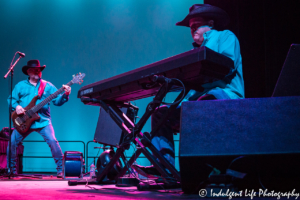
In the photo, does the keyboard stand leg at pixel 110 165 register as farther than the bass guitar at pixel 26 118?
No

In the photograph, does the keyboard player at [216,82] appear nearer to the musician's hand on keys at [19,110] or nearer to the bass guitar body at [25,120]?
the bass guitar body at [25,120]

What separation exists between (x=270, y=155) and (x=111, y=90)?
4.57 ft

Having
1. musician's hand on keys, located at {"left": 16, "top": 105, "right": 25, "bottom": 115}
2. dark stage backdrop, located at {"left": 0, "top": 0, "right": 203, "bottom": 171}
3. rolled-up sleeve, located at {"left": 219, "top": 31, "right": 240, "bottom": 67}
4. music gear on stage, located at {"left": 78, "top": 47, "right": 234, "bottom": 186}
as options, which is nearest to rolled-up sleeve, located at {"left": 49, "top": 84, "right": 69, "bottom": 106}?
musician's hand on keys, located at {"left": 16, "top": 105, "right": 25, "bottom": 115}

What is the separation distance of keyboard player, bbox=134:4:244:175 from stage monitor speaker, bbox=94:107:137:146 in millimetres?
648

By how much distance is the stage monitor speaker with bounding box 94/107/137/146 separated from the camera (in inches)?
126

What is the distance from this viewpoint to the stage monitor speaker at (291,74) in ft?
5.15

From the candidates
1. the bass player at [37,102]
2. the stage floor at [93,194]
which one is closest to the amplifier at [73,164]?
the bass player at [37,102]

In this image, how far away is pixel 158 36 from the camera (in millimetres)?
7035

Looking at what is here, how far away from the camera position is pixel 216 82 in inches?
87.7

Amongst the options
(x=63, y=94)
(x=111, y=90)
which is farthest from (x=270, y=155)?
(x=63, y=94)

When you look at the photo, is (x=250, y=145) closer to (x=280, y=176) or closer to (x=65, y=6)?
(x=280, y=176)

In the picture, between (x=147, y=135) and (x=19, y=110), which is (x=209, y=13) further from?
(x=19, y=110)

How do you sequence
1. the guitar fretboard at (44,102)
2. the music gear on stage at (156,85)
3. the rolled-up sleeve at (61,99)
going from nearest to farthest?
1. the music gear on stage at (156,85)
2. the guitar fretboard at (44,102)
3. the rolled-up sleeve at (61,99)

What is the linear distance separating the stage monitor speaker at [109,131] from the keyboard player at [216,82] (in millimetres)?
648
